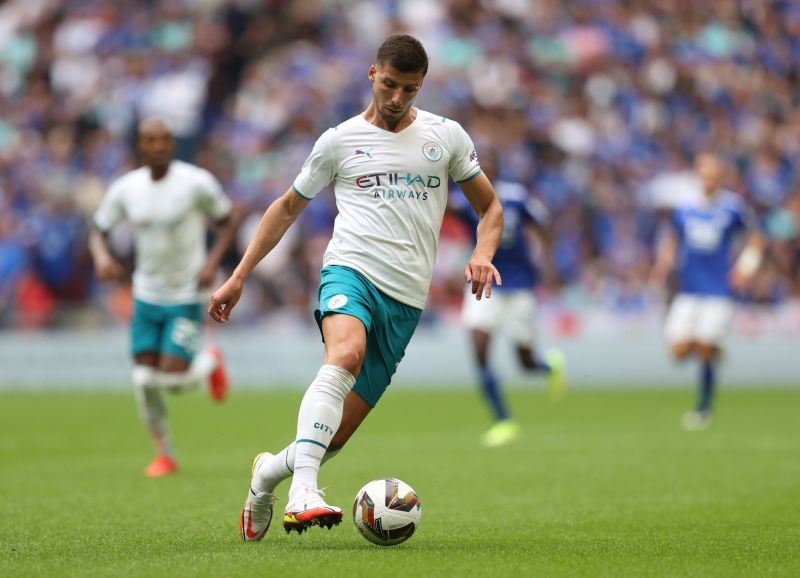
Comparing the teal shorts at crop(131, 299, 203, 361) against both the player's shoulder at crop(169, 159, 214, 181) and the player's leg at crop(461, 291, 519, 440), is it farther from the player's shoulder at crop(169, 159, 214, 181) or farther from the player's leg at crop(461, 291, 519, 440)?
the player's leg at crop(461, 291, 519, 440)

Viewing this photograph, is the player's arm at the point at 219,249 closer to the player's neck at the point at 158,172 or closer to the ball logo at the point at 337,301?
the player's neck at the point at 158,172

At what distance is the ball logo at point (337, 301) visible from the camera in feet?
21.3

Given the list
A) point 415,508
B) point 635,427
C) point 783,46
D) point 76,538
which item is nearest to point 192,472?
point 76,538

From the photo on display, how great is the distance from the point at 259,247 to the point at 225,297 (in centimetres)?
31

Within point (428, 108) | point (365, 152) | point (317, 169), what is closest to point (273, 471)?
point (317, 169)

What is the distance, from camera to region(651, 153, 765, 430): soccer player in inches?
634

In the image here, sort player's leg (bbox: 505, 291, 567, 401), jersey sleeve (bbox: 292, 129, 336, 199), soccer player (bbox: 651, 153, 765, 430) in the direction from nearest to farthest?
jersey sleeve (bbox: 292, 129, 336, 199) < player's leg (bbox: 505, 291, 567, 401) < soccer player (bbox: 651, 153, 765, 430)

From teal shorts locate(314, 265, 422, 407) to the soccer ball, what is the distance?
514mm

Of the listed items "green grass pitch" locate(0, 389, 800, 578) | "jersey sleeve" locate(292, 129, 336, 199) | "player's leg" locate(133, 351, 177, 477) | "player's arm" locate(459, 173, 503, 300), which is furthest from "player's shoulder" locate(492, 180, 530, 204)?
"jersey sleeve" locate(292, 129, 336, 199)

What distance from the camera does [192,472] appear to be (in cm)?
1088

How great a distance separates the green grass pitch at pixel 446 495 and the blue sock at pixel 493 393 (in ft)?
1.41

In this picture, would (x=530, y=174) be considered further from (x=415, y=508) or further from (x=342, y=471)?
(x=415, y=508)

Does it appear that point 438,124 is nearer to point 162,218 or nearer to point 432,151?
point 432,151

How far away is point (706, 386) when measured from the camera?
15.9 meters
